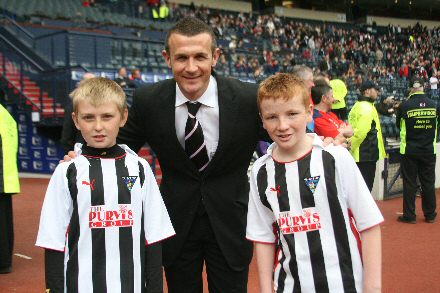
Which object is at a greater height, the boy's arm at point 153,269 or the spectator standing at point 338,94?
the spectator standing at point 338,94

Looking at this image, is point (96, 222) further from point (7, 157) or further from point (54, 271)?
point (7, 157)

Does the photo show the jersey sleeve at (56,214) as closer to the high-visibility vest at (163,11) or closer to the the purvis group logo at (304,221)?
the the purvis group logo at (304,221)

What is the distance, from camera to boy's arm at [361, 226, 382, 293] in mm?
2102

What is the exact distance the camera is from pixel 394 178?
958 cm

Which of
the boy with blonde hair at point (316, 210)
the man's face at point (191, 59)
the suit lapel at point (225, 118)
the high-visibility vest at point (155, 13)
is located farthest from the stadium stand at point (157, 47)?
the boy with blonde hair at point (316, 210)

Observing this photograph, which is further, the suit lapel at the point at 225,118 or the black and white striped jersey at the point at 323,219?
the suit lapel at the point at 225,118

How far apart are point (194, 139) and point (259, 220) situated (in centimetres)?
60

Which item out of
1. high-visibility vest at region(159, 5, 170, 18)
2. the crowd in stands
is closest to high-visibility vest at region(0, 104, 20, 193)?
the crowd in stands

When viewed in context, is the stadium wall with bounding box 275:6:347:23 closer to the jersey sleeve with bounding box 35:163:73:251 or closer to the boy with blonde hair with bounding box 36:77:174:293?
the boy with blonde hair with bounding box 36:77:174:293

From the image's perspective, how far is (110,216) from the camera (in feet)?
7.77

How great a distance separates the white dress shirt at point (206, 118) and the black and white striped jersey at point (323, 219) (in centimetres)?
61

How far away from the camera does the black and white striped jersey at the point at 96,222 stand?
233cm

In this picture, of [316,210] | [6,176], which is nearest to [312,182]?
[316,210]

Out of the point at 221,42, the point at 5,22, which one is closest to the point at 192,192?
the point at 5,22
